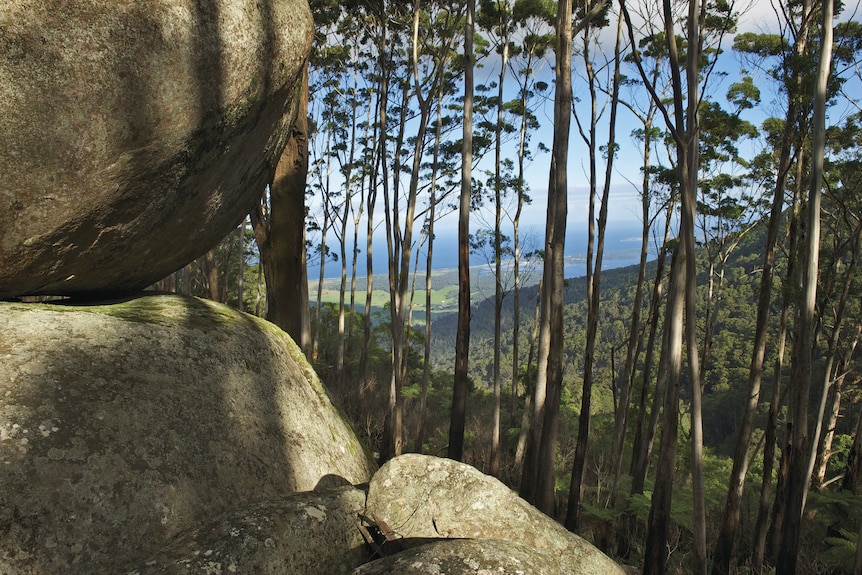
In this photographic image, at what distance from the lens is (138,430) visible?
3492mm

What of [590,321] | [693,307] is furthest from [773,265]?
[693,307]

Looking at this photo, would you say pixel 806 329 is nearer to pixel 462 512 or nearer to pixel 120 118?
pixel 462 512

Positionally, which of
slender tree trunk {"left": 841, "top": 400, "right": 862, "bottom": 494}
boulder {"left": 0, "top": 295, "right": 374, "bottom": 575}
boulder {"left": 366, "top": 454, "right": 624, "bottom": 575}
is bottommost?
slender tree trunk {"left": 841, "top": 400, "right": 862, "bottom": 494}

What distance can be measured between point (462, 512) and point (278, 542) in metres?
1.19

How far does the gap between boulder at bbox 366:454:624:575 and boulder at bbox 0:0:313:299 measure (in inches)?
110

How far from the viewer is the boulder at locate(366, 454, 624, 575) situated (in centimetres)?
352

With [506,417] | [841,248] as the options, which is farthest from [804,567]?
[506,417]

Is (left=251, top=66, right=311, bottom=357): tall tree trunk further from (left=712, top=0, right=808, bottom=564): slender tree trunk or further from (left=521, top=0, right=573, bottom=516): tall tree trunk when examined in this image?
(left=712, top=0, right=808, bottom=564): slender tree trunk

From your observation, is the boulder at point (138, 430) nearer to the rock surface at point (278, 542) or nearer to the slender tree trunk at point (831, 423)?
the rock surface at point (278, 542)

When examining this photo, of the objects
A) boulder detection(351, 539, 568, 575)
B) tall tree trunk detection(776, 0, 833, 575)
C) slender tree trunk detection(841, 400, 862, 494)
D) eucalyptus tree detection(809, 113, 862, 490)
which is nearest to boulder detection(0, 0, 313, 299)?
boulder detection(351, 539, 568, 575)

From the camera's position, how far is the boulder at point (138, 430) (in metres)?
2.92

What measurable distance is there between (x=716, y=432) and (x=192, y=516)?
147 ft

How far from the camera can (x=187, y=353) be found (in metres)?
4.29

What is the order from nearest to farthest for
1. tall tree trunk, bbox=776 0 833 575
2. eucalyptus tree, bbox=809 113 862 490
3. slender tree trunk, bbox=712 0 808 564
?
tall tree trunk, bbox=776 0 833 575
slender tree trunk, bbox=712 0 808 564
eucalyptus tree, bbox=809 113 862 490
